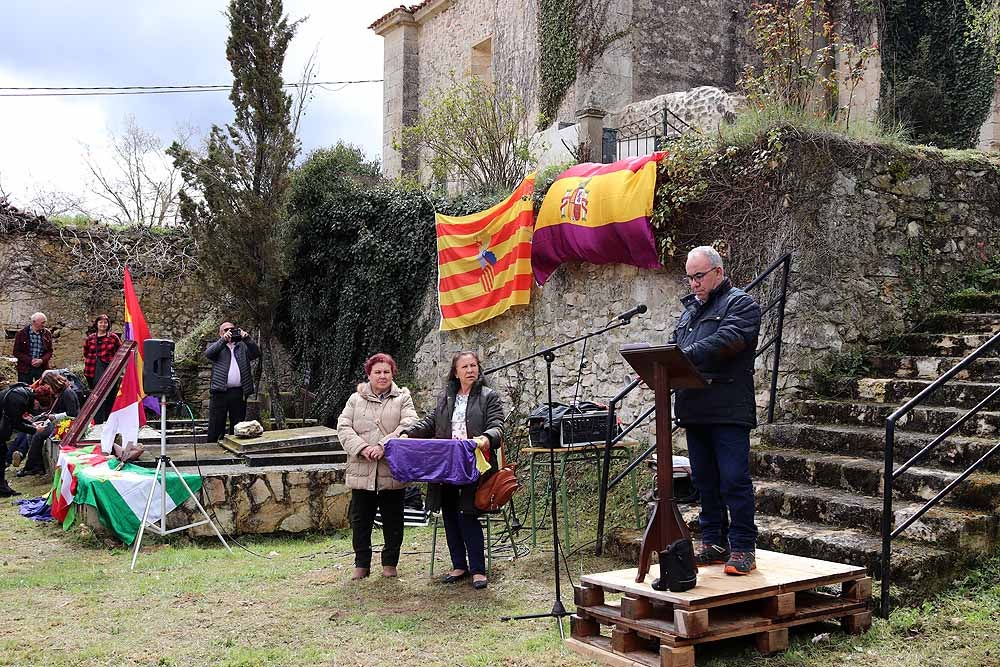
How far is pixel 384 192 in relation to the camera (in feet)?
41.4

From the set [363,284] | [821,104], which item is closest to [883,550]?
[821,104]

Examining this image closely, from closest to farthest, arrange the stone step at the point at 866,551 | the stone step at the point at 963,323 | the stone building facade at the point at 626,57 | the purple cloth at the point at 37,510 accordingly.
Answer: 1. the stone step at the point at 866,551
2. the stone step at the point at 963,323
3. the purple cloth at the point at 37,510
4. the stone building facade at the point at 626,57

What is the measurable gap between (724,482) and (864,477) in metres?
1.58

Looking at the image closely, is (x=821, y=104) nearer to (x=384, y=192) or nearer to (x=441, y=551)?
(x=441, y=551)

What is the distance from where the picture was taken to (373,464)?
5.94 m

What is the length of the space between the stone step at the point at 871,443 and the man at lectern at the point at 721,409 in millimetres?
1736

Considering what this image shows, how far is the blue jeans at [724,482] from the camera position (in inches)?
167

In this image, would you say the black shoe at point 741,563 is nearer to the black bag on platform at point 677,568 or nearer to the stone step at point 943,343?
the black bag on platform at point 677,568

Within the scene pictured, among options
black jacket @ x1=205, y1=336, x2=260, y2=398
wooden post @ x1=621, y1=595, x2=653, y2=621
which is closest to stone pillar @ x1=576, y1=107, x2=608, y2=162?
black jacket @ x1=205, y1=336, x2=260, y2=398

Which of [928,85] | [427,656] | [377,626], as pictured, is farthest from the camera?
[928,85]

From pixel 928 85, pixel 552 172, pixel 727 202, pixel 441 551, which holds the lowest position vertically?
pixel 441 551

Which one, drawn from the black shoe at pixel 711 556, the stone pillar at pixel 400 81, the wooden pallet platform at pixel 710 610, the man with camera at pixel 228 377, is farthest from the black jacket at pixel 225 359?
the stone pillar at pixel 400 81

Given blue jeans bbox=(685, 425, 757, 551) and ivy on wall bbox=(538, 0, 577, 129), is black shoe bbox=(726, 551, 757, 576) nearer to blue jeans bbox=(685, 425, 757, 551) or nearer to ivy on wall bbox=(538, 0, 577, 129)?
blue jeans bbox=(685, 425, 757, 551)

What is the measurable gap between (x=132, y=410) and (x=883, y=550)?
589cm
